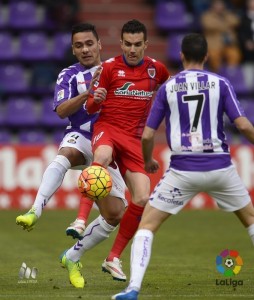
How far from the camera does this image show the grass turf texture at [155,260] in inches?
338

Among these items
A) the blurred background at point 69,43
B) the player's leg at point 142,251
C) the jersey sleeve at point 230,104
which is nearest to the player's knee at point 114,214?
the player's leg at point 142,251

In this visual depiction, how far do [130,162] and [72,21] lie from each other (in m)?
12.5

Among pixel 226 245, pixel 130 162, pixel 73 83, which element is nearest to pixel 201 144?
pixel 130 162

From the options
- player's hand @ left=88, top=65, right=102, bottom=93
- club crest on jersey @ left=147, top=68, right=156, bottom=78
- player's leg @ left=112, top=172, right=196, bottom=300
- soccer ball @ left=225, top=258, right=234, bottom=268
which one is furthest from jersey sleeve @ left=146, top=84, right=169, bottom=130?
soccer ball @ left=225, top=258, right=234, bottom=268

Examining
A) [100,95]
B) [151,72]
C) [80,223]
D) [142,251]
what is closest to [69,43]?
[151,72]

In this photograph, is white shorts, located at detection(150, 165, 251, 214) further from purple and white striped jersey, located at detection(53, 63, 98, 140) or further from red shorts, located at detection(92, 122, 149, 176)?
purple and white striped jersey, located at detection(53, 63, 98, 140)

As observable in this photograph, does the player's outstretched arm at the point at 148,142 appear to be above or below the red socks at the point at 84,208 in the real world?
above

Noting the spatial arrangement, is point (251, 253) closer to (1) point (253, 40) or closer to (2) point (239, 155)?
(2) point (239, 155)

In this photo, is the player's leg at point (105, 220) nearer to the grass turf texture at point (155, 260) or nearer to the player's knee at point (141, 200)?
the grass turf texture at point (155, 260)

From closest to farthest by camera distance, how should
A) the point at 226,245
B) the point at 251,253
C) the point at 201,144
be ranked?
the point at 201,144 → the point at 251,253 → the point at 226,245

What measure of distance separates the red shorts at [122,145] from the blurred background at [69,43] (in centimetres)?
928

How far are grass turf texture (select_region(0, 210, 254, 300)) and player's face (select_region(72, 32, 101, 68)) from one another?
209 cm

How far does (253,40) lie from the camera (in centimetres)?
2138

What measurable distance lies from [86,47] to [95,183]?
62.9 inches
